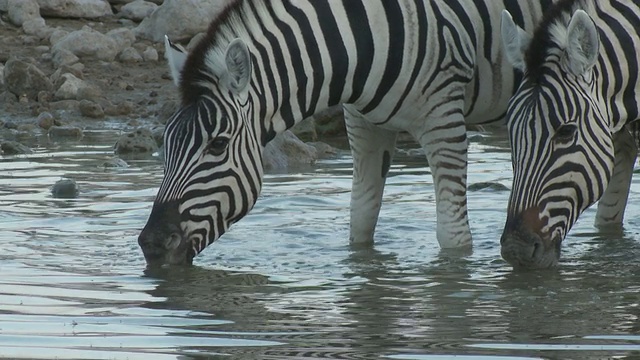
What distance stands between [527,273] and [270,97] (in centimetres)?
171

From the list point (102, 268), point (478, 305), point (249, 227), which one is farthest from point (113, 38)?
point (478, 305)

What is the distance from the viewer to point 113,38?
1841 centimetres

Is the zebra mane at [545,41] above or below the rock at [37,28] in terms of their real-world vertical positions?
below

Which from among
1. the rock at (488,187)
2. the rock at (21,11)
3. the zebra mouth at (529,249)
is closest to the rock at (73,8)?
the rock at (21,11)

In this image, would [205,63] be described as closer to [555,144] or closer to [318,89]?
[318,89]

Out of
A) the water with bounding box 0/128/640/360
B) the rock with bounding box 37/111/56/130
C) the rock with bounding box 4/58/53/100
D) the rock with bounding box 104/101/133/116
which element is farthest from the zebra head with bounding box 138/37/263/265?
the rock with bounding box 4/58/53/100

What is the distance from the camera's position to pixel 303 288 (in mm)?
7137

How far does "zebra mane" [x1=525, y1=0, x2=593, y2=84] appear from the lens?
23.4 feet

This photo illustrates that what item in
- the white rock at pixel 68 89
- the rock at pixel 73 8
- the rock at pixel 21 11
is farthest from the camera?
the rock at pixel 73 8

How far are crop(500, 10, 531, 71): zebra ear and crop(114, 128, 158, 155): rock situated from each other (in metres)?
6.63

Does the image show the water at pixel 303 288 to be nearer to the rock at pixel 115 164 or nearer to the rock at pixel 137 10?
the rock at pixel 115 164

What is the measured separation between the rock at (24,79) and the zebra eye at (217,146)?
361 inches

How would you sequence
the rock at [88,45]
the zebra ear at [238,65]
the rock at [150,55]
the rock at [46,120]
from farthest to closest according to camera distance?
the rock at [150,55] < the rock at [88,45] < the rock at [46,120] < the zebra ear at [238,65]

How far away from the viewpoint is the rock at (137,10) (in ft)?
67.7
